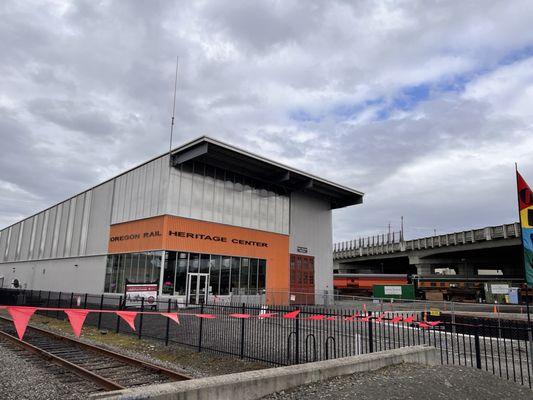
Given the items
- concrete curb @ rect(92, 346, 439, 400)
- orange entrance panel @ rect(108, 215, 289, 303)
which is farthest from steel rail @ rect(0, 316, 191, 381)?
orange entrance panel @ rect(108, 215, 289, 303)

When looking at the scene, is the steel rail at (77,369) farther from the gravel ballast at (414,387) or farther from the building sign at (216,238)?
the building sign at (216,238)

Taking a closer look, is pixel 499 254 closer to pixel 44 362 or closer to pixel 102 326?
pixel 102 326

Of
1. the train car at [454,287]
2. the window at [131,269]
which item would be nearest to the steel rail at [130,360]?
the window at [131,269]

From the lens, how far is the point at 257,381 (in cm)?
674

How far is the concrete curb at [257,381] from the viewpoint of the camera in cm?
562

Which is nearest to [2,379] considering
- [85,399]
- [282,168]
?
[85,399]

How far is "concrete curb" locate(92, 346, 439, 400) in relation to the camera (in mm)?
5617

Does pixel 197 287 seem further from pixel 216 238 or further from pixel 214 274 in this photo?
pixel 216 238

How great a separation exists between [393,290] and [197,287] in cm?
2858

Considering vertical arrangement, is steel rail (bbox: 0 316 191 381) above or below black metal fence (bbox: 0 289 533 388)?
below

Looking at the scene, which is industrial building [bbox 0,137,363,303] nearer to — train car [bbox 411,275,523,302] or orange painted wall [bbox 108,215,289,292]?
orange painted wall [bbox 108,215,289,292]

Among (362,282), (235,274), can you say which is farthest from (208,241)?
(362,282)

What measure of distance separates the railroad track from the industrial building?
14.1 m

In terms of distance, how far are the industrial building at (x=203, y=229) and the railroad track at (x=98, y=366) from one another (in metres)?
14.1
